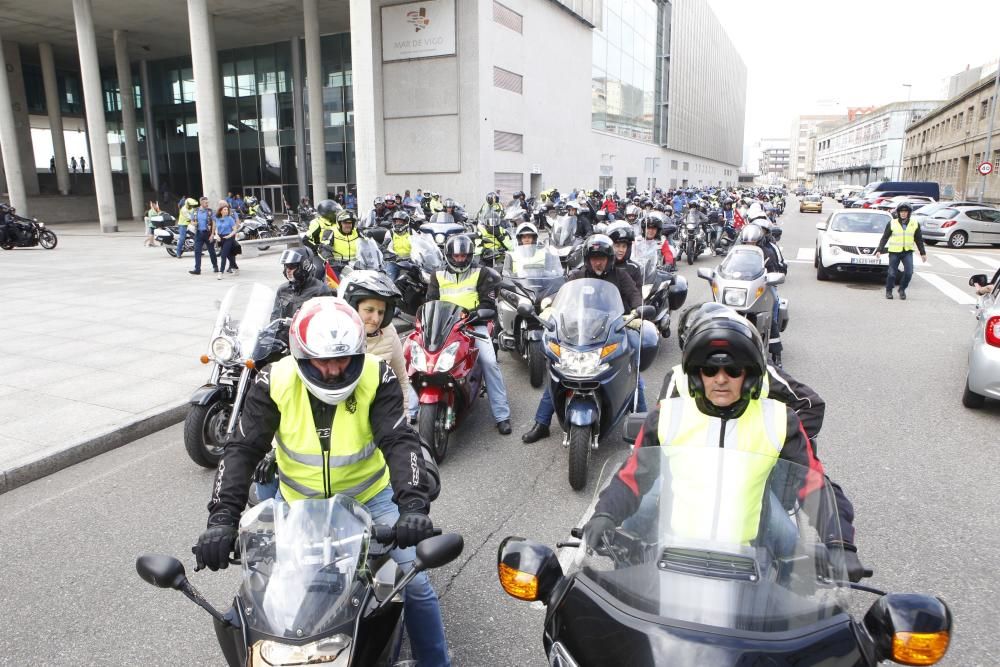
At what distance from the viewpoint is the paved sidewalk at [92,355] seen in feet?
19.9

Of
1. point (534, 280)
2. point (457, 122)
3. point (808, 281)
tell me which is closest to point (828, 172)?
point (457, 122)

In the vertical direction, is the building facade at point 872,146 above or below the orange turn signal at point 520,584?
above

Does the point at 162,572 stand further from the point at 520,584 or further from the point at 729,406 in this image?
the point at 729,406

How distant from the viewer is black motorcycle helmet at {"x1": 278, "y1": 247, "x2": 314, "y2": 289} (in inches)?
248

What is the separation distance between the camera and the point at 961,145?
55562mm

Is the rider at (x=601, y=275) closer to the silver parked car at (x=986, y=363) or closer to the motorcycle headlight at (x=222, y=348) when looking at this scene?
the motorcycle headlight at (x=222, y=348)

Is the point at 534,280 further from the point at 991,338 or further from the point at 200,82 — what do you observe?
the point at 200,82

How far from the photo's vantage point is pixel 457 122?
1220 inches

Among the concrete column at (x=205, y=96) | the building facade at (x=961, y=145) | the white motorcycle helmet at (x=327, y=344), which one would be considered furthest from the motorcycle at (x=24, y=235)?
the building facade at (x=961, y=145)

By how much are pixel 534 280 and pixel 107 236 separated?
26264mm

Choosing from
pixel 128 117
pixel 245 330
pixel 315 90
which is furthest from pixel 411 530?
pixel 128 117

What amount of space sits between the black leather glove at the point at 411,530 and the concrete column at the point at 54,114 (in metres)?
48.3

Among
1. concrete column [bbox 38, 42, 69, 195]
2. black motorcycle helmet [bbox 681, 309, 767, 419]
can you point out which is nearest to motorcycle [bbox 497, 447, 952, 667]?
black motorcycle helmet [bbox 681, 309, 767, 419]

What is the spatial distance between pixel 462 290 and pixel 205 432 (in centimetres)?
280
